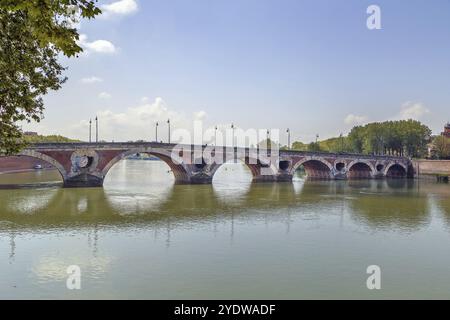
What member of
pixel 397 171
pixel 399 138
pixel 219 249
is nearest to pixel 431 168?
pixel 397 171

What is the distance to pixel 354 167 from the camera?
8994 centimetres

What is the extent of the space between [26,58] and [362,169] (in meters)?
84.1

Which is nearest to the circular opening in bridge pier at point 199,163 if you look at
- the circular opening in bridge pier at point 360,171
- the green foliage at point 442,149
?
the circular opening in bridge pier at point 360,171

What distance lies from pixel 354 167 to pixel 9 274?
271 feet

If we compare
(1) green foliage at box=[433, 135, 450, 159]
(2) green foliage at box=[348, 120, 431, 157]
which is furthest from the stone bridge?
(1) green foliage at box=[433, 135, 450, 159]

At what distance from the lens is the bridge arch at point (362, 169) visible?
8496 centimetres

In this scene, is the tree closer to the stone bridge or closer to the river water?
the river water

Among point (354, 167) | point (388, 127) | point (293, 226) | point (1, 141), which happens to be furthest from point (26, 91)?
point (388, 127)

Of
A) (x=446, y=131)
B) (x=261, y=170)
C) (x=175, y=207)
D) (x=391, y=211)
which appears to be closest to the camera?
(x=391, y=211)

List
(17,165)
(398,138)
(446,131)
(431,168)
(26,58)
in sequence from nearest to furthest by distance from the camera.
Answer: (26,58), (17,165), (431,168), (398,138), (446,131)

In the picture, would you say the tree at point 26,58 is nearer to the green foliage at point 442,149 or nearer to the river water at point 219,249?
the river water at point 219,249

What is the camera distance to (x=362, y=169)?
8900 centimetres

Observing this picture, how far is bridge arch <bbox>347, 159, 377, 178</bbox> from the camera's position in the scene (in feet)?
279

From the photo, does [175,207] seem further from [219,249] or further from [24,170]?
[24,170]
